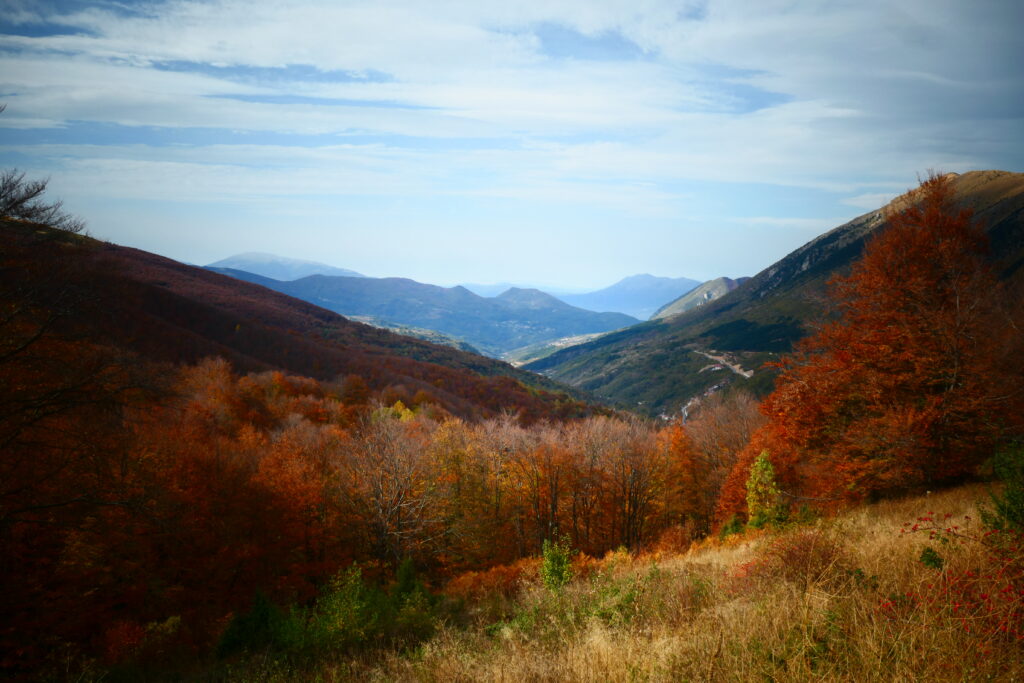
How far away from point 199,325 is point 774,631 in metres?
124

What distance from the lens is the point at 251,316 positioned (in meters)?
143

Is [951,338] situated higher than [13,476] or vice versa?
[951,338]

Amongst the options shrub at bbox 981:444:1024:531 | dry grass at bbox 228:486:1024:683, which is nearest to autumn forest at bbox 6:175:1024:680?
shrub at bbox 981:444:1024:531

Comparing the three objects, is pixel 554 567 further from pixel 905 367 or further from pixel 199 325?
pixel 199 325

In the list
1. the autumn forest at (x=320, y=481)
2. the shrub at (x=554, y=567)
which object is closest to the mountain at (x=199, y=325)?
the autumn forest at (x=320, y=481)

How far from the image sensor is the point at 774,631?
5.76m

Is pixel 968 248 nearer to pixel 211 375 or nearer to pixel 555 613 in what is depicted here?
pixel 555 613

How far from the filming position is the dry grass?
15.8 feet

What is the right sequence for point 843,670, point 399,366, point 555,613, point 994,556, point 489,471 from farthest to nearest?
point 399,366, point 489,471, point 555,613, point 994,556, point 843,670

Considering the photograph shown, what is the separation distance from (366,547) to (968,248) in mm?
33698

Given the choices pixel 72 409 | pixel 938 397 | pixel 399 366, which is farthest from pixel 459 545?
pixel 399 366

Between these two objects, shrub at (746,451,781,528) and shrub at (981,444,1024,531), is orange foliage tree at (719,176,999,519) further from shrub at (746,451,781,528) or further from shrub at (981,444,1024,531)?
shrub at (981,444,1024,531)

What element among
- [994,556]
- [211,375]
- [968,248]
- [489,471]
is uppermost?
[968,248]

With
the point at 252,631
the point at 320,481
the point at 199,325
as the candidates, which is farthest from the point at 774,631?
the point at 199,325
